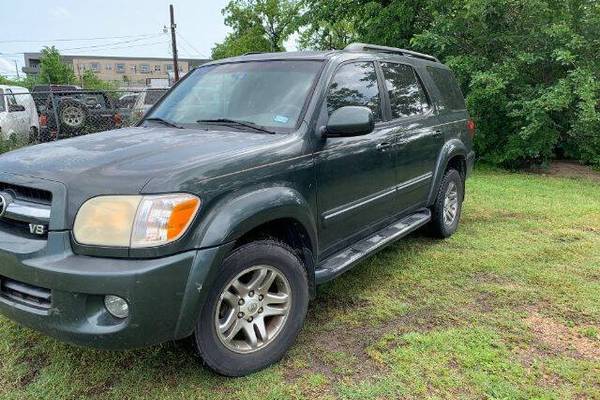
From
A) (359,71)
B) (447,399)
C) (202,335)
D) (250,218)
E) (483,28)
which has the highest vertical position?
(483,28)

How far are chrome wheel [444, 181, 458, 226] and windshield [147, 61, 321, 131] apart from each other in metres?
2.43

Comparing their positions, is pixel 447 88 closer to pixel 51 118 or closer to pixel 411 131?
pixel 411 131

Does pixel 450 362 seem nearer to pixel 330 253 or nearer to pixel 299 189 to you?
pixel 330 253

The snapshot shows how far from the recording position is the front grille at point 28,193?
2.42 m

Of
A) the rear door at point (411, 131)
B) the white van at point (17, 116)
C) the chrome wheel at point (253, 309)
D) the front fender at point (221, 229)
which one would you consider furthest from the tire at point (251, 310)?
the white van at point (17, 116)

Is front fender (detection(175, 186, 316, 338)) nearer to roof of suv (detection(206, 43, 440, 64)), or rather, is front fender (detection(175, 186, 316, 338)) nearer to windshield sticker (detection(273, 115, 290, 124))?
windshield sticker (detection(273, 115, 290, 124))

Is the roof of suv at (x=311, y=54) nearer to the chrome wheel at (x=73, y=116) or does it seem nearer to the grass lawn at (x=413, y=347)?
the grass lawn at (x=413, y=347)

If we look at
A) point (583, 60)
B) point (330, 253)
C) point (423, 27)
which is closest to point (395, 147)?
point (330, 253)

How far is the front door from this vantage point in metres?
3.25

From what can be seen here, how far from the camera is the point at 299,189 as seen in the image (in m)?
2.98

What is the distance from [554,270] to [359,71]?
2.41 meters

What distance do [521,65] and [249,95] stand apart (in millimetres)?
8025

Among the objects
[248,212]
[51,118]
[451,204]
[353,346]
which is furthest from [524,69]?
[51,118]

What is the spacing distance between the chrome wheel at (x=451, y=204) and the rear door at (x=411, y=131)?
58 cm
